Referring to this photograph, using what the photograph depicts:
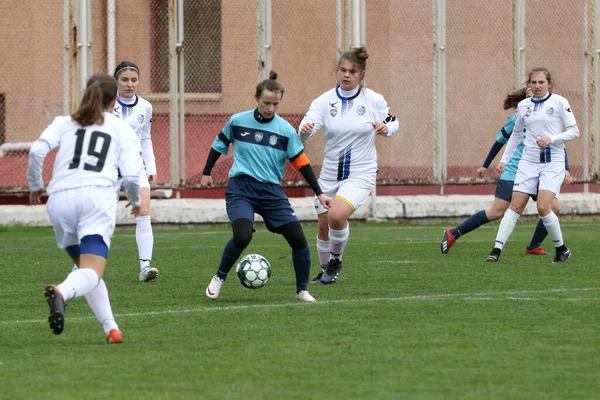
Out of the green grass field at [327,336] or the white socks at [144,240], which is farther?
the white socks at [144,240]

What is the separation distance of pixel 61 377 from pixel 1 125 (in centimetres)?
1362

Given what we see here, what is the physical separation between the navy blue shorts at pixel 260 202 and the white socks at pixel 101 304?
2211 millimetres

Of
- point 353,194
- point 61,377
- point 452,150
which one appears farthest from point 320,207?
point 452,150

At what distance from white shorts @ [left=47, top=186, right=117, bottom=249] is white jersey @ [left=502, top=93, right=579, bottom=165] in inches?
257

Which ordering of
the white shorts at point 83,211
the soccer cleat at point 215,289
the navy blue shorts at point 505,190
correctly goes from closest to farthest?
1. the white shorts at point 83,211
2. the soccer cleat at point 215,289
3. the navy blue shorts at point 505,190

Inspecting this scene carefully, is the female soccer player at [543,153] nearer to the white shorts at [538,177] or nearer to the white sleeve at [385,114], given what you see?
the white shorts at [538,177]

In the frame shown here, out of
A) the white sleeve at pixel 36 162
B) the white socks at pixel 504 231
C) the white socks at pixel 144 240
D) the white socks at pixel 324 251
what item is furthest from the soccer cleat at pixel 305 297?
the white socks at pixel 504 231

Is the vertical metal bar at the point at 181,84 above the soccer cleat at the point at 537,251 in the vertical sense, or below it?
above

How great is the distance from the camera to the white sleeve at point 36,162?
7184 mm

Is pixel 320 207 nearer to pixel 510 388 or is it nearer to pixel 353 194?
pixel 353 194

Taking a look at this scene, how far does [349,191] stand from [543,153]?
9.74ft

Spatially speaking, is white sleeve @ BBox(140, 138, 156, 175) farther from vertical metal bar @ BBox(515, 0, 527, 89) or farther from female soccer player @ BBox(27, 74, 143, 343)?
vertical metal bar @ BBox(515, 0, 527, 89)

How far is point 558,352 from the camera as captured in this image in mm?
6934

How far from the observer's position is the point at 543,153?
42.4 feet
